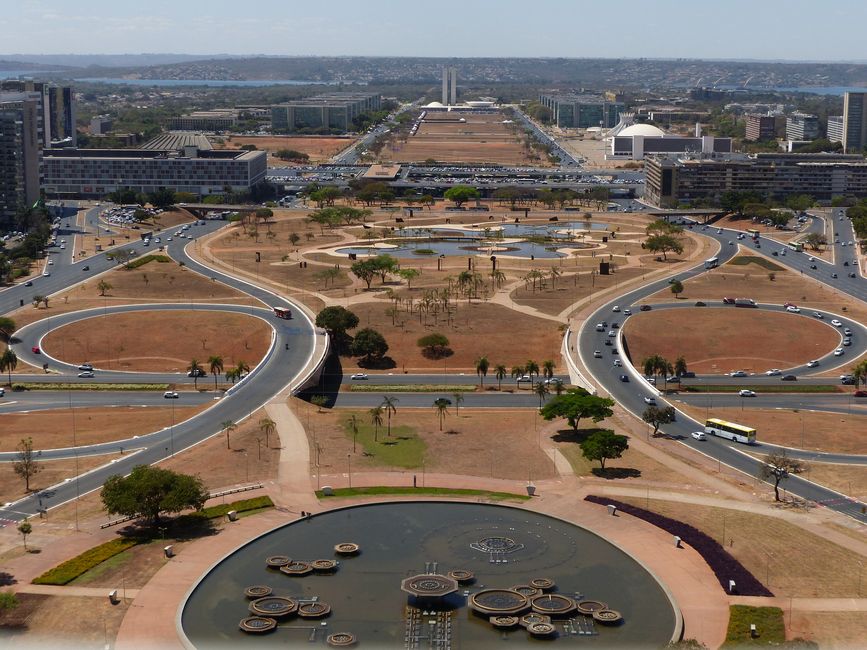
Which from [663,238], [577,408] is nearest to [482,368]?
[577,408]

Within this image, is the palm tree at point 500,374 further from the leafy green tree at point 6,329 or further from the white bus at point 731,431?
the leafy green tree at point 6,329

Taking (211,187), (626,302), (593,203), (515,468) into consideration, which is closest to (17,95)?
(211,187)

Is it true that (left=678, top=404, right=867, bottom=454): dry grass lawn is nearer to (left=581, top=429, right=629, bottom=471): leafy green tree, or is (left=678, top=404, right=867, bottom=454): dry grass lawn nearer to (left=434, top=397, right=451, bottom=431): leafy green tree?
(left=581, top=429, right=629, bottom=471): leafy green tree

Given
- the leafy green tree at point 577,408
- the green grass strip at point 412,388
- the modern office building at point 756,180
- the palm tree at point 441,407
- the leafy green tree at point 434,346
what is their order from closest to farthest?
the leafy green tree at point 577,408, the palm tree at point 441,407, the green grass strip at point 412,388, the leafy green tree at point 434,346, the modern office building at point 756,180

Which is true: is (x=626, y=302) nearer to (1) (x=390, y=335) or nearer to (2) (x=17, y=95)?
(1) (x=390, y=335)

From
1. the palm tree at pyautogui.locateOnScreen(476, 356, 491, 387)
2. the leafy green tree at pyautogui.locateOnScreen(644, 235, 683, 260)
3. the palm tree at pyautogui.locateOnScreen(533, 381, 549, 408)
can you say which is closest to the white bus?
the palm tree at pyautogui.locateOnScreen(533, 381, 549, 408)

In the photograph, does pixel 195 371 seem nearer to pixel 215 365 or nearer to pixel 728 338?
pixel 215 365

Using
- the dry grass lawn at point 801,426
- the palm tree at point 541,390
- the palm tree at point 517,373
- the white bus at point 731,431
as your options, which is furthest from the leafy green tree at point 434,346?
the white bus at point 731,431
